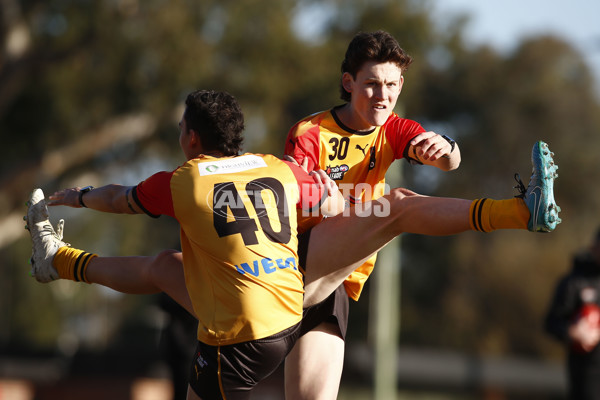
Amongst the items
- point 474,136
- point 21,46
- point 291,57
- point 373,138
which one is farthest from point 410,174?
point 373,138

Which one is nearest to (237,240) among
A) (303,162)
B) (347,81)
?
(303,162)

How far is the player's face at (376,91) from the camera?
4.94 metres

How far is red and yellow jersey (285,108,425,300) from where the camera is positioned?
4977 mm

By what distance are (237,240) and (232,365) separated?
66cm

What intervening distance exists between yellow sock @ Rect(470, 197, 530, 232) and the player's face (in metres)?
0.95

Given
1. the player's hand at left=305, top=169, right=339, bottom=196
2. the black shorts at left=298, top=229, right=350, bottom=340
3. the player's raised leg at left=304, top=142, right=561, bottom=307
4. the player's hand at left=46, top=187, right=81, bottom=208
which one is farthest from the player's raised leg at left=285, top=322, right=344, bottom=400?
→ the player's hand at left=46, top=187, right=81, bottom=208

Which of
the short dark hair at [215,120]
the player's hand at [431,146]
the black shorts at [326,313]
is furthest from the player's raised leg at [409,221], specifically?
the short dark hair at [215,120]

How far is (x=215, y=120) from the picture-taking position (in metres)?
4.47

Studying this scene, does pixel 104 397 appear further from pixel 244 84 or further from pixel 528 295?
pixel 528 295

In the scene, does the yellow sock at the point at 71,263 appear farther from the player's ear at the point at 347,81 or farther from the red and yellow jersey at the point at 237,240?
the player's ear at the point at 347,81

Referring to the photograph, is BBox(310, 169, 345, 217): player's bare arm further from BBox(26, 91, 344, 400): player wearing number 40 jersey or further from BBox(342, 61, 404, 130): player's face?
BBox(342, 61, 404, 130): player's face

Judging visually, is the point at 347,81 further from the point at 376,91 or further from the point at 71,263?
the point at 71,263

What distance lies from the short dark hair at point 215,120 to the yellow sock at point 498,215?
136 centimetres

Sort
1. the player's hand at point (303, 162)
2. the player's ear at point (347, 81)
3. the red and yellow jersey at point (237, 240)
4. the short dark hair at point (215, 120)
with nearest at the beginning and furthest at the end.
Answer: the red and yellow jersey at point (237, 240) → the short dark hair at point (215, 120) → the player's hand at point (303, 162) → the player's ear at point (347, 81)
